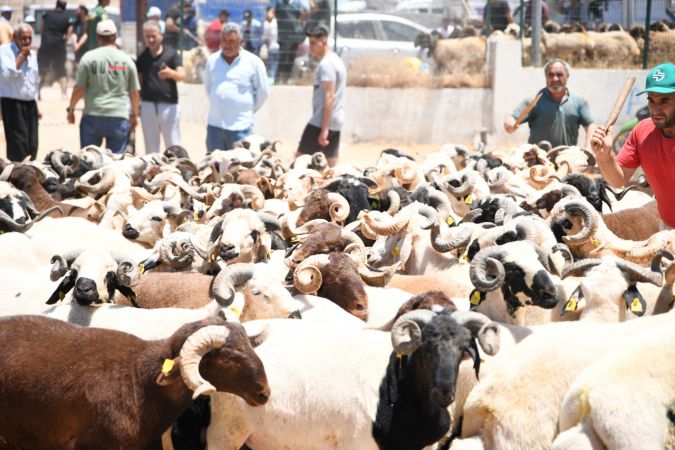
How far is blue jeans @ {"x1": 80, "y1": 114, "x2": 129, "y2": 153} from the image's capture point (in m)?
15.7

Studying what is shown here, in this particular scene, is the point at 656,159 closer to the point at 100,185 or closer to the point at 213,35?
the point at 100,185

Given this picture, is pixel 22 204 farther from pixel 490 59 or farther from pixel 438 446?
pixel 490 59

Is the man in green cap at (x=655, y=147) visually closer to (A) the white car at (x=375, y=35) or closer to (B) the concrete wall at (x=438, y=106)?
(B) the concrete wall at (x=438, y=106)

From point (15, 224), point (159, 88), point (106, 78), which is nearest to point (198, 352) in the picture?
point (15, 224)

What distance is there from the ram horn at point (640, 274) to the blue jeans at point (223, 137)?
872cm

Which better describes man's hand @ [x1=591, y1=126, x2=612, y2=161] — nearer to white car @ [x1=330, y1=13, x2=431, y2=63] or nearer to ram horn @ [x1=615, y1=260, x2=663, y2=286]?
ram horn @ [x1=615, y1=260, x2=663, y2=286]

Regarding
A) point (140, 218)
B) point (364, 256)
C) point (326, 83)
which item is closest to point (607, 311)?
point (364, 256)

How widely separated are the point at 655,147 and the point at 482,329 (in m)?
2.80

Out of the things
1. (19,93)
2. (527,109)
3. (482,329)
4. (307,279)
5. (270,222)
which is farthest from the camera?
(19,93)

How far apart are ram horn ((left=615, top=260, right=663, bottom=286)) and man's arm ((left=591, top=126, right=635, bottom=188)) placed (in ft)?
4.07

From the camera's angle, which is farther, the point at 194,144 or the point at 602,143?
the point at 194,144

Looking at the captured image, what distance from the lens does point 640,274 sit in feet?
23.6

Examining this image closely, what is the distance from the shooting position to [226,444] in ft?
21.3

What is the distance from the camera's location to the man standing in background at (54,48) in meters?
29.1
